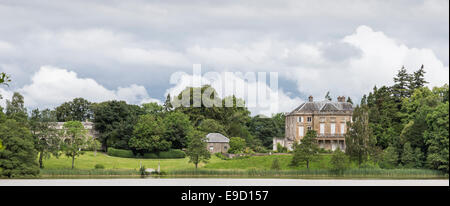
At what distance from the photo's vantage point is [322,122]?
42594mm

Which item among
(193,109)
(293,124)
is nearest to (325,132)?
(293,124)

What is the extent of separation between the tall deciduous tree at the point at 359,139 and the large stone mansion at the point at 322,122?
8.08 metres

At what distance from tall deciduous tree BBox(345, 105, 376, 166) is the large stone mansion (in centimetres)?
808

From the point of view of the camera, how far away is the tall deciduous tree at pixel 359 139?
3241cm

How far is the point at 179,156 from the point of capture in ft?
127

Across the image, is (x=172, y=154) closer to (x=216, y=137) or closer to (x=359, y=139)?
(x=216, y=137)

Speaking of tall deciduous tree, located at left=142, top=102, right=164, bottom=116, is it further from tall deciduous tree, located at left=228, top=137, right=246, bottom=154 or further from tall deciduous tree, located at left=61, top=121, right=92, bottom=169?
tall deciduous tree, located at left=61, top=121, right=92, bottom=169

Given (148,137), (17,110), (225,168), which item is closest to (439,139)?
(225,168)

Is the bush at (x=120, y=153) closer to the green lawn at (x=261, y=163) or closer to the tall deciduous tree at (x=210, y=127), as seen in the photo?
the green lawn at (x=261, y=163)

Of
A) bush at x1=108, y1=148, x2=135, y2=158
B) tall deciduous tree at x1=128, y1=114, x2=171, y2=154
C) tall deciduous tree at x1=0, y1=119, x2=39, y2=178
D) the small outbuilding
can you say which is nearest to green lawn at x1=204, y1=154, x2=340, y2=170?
tall deciduous tree at x1=128, y1=114, x2=171, y2=154

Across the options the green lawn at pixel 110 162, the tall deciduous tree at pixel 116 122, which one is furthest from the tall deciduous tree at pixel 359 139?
the tall deciduous tree at pixel 116 122

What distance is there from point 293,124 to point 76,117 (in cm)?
1988
